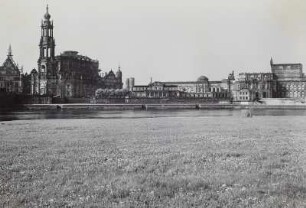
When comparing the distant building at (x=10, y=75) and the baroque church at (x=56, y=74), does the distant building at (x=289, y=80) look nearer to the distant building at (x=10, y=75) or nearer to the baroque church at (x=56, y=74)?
the baroque church at (x=56, y=74)

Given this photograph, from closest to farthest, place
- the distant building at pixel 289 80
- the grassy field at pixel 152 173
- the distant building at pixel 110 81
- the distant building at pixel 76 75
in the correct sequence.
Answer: the grassy field at pixel 152 173 → the distant building at pixel 76 75 → the distant building at pixel 110 81 → the distant building at pixel 289 80

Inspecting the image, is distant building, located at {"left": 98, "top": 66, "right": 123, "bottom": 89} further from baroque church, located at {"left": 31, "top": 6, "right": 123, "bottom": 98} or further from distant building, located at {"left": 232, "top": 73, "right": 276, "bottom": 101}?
distant building, located at {"left": 232, "top": 73, "right": 276, "bottom": 101}

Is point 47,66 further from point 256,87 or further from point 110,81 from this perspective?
point 256,87

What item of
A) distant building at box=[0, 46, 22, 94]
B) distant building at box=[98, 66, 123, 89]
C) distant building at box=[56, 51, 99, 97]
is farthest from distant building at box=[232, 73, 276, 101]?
distant building at box=[0, 46, 22, 94]

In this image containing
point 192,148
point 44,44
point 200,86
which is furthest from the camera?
Result: point 200,86

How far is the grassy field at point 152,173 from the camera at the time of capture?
6773mm

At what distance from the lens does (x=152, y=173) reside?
8344mm

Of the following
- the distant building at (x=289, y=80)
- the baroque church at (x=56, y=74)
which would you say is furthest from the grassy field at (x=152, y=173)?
the distant building at (x=289, y=80)

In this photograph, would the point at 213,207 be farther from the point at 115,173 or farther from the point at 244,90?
the point at 244,90

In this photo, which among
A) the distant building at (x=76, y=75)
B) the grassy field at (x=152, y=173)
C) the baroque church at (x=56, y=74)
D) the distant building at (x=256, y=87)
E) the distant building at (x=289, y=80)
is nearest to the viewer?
the grassy field at (x=152, y=173)

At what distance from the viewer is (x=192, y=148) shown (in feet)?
36.9

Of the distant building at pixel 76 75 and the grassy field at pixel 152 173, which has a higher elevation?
the distant building at pixel 76 75

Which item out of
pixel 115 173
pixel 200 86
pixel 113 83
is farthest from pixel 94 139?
pixel 200 86

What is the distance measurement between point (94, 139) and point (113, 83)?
103 meters
